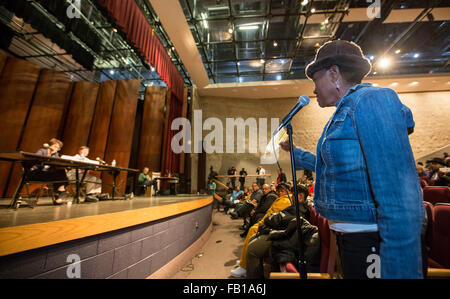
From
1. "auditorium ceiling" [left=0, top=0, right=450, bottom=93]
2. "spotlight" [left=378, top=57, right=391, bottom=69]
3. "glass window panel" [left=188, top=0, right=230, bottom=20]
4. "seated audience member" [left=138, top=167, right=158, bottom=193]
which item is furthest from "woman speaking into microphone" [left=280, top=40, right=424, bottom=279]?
"spotlight" [left=378, top=57, right=391, bottom=69]

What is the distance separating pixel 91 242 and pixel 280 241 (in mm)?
1932

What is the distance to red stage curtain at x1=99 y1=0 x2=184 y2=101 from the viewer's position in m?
4.31

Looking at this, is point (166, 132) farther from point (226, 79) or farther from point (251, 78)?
point (251, 78)

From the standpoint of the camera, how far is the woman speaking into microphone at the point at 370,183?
51cm

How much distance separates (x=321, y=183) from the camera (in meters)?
0.79

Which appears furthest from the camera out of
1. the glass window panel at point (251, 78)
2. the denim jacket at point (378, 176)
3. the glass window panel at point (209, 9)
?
the glass window panel at point (251, 78)

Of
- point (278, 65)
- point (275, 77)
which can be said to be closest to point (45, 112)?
point (278, 65)

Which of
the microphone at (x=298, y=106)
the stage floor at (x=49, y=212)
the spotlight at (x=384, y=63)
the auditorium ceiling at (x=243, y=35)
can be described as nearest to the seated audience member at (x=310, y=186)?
the stage floor at (x=49, y=212)

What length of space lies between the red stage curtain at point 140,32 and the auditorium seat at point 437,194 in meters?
6.93

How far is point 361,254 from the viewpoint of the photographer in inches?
24.2

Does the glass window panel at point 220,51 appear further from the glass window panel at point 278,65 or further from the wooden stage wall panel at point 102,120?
the wooden stage wall panel at point 102,120
